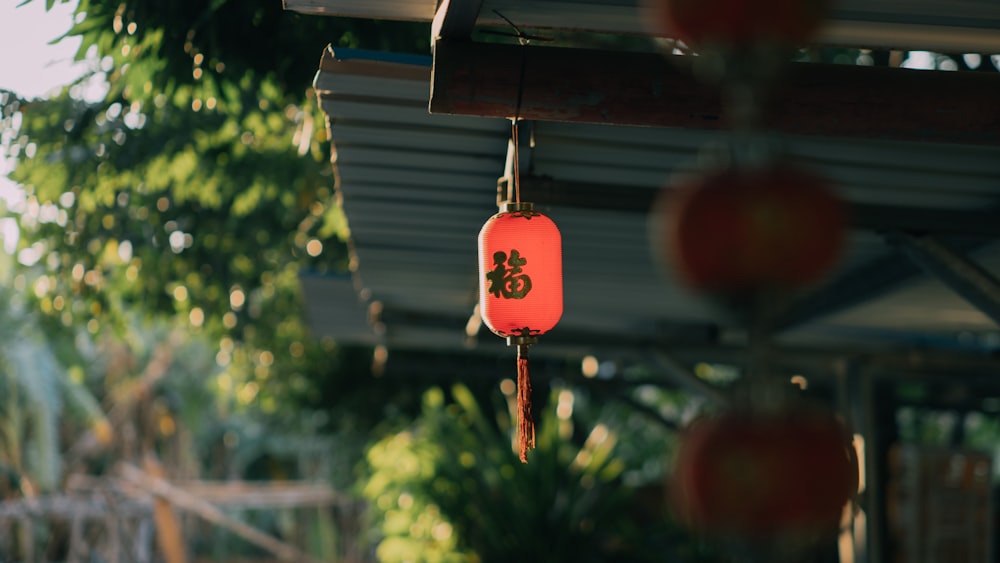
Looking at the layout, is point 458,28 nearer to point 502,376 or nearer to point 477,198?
point 477,198

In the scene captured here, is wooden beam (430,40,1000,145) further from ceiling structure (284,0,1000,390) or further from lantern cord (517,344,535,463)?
lantern cord (517,344,535,463)

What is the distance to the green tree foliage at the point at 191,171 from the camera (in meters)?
5.93

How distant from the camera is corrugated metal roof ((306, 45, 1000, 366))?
12.8ft

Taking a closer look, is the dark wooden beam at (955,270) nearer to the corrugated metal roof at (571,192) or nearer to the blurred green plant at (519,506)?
the corrugated metal roof at (571,192)

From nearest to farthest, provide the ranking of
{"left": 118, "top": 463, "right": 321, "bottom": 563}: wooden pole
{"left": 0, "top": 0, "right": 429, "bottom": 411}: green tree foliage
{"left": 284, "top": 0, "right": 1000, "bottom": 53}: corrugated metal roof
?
{"left": 284, "top": 0, "right": 1000, "bottom": 53}: corrugated metal roof
{"left": 0, "top": 0, "right": 429, "bottom": 411}: green tree foliage
{"left": 118, "top": 463, "right": 321, "bottom": 563}: wooden pole

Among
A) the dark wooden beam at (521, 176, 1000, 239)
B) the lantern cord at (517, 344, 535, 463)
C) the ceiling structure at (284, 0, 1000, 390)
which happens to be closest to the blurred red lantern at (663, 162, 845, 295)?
the ceiling structure at (284, 0, 1000, 390)

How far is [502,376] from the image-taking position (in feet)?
29.7

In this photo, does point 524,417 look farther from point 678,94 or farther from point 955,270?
point 955,270

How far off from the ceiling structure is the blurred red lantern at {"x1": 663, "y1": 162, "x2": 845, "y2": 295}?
5.0 inches

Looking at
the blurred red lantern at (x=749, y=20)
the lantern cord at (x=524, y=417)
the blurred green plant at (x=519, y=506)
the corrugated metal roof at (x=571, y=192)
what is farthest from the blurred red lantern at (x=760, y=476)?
the blurred green plant at (x=519, y=506)

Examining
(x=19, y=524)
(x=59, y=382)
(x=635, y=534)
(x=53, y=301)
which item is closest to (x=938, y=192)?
(x=635, y=534)

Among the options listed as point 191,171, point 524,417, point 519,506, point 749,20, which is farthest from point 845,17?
point 191,171

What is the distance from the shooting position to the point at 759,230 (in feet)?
4.91

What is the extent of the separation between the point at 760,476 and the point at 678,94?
183cm
